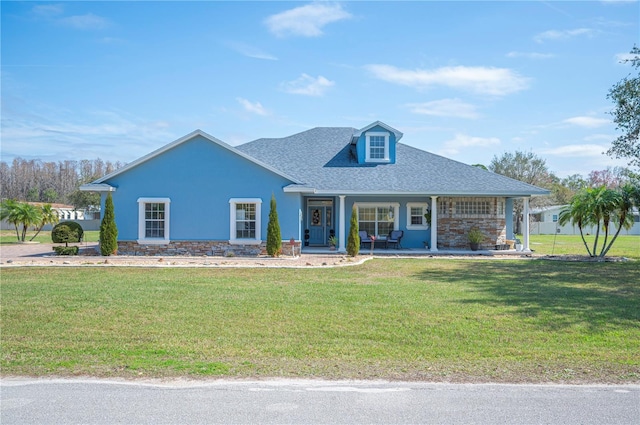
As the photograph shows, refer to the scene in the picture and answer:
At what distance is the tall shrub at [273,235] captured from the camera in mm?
20516

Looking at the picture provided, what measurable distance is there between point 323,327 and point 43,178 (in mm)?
111806

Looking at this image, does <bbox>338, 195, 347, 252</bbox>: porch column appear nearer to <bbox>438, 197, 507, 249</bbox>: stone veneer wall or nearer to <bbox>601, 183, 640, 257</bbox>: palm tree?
<bbox>438, 197, 507, 249</bbox>: stone veneer wall

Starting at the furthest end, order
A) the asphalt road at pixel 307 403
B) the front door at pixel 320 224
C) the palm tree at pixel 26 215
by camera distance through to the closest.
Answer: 1. the palm tree at pixel 26 215
2. the front door at pixel 320 224
3. the asphalt road at pixel 307 403

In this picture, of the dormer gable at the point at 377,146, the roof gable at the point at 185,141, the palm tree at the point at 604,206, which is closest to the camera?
the palm tree at the point at 604,206

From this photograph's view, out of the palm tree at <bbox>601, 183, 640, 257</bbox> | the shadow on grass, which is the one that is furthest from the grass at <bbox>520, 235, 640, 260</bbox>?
the shadow on grass

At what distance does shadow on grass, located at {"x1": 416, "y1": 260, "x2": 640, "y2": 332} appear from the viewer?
9.27m

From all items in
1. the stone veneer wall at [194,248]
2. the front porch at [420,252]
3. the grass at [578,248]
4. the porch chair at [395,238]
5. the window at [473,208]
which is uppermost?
the window at [473,208]

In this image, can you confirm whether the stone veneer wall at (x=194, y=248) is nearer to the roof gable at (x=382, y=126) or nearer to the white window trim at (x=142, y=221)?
the white window trim at (x=142, y=221)

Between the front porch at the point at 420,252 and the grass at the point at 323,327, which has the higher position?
the front porch at the point at 420,252

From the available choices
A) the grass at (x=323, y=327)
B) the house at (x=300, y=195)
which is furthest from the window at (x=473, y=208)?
the grass at (x=323, y=327)

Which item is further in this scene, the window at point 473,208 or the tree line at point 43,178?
the tree line at point 43,178

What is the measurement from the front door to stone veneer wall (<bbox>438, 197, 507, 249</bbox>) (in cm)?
537

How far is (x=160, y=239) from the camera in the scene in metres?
21.6

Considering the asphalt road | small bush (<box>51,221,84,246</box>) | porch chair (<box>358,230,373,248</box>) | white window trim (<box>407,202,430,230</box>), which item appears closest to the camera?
the asphalt road
